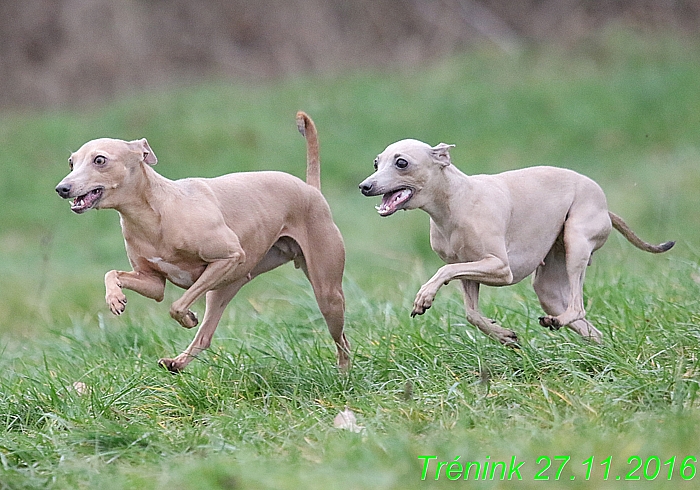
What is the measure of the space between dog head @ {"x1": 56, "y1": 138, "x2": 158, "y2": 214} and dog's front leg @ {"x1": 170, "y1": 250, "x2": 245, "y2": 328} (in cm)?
53

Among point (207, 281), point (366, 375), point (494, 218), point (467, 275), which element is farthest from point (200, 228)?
point (494, 218)

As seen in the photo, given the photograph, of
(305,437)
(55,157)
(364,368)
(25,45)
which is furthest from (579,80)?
(305,437)

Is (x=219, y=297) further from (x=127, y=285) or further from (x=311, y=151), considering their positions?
(x=311, y=151)

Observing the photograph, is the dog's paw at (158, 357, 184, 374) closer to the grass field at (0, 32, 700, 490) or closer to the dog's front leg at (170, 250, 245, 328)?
the grass field at (0, 32, 700, 490)

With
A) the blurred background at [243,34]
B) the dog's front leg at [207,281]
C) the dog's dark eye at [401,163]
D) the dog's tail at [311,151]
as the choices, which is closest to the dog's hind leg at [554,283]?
the dog's dark eye at [401,163]

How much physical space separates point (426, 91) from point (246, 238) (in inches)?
420

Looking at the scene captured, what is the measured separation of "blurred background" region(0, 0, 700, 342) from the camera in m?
9.57

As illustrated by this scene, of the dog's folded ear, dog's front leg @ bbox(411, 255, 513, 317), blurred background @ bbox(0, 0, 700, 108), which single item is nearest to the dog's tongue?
the dog's folded ear

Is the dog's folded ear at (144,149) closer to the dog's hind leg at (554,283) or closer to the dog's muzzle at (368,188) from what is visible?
the dog's muzzle at (368,188)

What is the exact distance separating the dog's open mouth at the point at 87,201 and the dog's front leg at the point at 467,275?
152cm

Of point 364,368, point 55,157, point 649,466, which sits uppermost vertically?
point 649,466

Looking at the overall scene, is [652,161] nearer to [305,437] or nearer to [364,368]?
[364,368]

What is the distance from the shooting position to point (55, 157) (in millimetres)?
14273

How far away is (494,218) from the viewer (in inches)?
193
